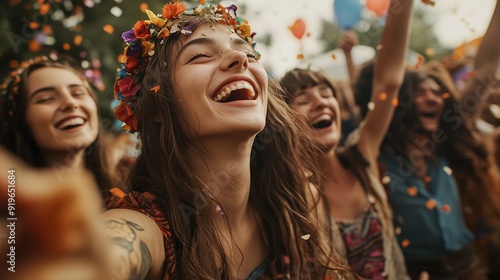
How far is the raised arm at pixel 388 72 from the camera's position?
288cm

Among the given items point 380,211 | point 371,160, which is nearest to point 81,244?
point 380,211

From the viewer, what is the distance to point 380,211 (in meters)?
2.76

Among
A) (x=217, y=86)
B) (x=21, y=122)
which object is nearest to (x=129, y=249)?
(x=217, y=86)

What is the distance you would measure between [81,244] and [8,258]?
0.13m

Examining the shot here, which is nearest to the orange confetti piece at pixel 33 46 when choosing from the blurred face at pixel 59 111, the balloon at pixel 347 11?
the blurred face at pixel 59 111

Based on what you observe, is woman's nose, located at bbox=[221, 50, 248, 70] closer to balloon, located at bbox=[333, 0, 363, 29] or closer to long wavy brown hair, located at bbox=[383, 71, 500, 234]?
long wavy brown hair, located at bbox=[383, 71, 500, 234]

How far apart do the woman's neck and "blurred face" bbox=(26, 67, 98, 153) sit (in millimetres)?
1110

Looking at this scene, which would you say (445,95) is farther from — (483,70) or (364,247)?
(364,247)

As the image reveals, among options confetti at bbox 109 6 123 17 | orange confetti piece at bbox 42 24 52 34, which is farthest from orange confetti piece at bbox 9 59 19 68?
confetti at bbox 109 6 123 17

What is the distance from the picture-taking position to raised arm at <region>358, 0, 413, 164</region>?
9.44 feet

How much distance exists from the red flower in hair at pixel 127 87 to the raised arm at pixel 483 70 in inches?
98.7

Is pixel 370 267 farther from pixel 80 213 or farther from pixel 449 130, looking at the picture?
pixel 80 213

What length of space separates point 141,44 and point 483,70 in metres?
2.65

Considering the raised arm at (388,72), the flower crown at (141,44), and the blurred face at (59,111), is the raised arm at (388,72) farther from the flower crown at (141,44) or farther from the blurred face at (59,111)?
the blurred face at (59,111)
